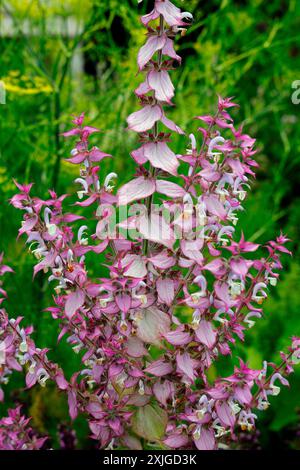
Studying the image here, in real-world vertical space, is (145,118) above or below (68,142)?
above

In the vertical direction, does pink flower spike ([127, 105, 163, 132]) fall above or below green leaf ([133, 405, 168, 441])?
above

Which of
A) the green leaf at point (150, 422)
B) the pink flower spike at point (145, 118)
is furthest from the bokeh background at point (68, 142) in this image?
the pink flower spike at point (145, 118)

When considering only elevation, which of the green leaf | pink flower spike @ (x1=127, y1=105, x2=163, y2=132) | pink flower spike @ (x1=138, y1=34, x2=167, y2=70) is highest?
pink flower spike @ (x1=138, y1=34, x2=167, y2=70)

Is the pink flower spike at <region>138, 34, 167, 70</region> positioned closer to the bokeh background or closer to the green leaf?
the green leaf

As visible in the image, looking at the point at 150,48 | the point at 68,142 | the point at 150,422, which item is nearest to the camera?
the point at 150,48

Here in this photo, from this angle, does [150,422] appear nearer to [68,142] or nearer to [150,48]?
[150,48]

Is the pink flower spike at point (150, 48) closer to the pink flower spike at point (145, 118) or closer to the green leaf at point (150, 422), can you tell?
the pink flower spike at point (145, 118)

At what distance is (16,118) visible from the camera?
2439 millimetres

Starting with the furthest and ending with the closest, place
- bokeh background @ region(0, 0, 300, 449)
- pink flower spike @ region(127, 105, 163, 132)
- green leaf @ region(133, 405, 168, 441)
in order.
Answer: bokeh background @ region(0, 0, 300, 449) < green leaf @ region(133, 405, 168, 441) < pink flower spike @ region(127, 105, 163, 132)

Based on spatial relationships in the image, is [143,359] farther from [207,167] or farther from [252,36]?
[252,36]

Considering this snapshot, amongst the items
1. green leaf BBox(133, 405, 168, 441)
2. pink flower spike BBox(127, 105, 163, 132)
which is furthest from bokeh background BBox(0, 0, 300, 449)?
pink flower spike BBox(127, 105, 163, 132)

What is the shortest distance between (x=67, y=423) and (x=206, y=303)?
909mm

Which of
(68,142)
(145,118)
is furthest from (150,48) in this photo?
(68,142)
